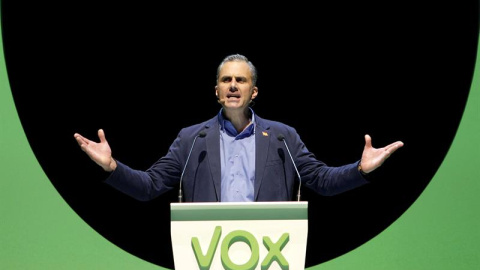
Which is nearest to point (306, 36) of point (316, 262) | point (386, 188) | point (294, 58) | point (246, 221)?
point (294, 58)

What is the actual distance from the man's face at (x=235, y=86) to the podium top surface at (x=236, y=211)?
0.55 metres

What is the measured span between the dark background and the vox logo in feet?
4.07

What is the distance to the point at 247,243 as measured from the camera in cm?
248

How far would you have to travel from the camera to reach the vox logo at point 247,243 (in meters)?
2.46

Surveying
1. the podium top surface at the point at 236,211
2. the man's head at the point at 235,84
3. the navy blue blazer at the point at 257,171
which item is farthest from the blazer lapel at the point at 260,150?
the podium top surface at the point at 236,211

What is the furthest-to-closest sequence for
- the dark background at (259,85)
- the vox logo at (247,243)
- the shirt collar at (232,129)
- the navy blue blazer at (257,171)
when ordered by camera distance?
the dark background at (259,85) → the shirt collar at (232,129) → the navy blue blazer at (257,171) → the vox logo at (247,243)

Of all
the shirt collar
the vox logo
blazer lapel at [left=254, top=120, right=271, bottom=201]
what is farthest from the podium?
the shirt collar

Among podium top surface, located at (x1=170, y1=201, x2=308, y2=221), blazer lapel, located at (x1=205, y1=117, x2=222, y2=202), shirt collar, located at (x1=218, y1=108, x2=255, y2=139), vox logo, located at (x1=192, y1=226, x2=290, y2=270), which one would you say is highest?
shirt collar, located at (x1=218, y1=108, x2=255, y2=139)

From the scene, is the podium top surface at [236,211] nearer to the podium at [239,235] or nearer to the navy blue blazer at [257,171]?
the podium at [239,235]

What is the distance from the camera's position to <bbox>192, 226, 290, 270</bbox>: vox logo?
8.07 ft

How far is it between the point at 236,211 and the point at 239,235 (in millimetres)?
90

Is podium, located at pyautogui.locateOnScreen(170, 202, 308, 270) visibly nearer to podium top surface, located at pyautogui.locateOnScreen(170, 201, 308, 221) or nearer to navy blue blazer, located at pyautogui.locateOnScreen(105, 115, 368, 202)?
podium top surface, located at pyautogui.locateOnScreen(170, 201, 308, 221)

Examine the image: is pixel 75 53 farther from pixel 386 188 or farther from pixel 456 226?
pixel 456 226

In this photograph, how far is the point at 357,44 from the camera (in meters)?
3.65
